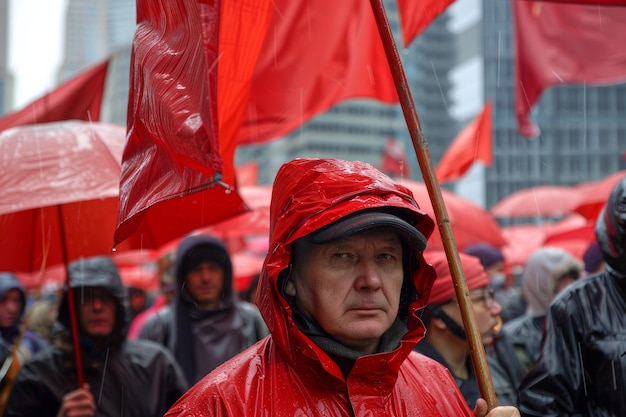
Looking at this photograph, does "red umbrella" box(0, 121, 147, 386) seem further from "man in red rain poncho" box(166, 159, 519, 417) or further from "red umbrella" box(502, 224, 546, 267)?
"red umbrella" box(502, 224, 546, 267)

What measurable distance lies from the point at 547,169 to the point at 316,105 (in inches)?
3722

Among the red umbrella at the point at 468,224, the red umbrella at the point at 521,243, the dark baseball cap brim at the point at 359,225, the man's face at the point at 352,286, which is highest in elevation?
the dark baseball cap brim at the point at 359,225

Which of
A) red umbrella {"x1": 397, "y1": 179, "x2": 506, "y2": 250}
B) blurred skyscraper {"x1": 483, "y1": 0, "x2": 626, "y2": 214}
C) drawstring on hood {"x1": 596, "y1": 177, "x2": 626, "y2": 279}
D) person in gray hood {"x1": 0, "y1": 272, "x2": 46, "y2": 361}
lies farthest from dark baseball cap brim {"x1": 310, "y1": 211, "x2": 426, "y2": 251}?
blurred skyscraper {"x1": 483, "y1": 0, "x2": 626, "y2": 214}

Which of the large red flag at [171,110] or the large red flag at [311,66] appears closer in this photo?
the large red flag at [171,110]

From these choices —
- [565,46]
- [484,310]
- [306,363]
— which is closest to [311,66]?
[565,46]

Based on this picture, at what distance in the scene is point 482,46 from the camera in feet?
348

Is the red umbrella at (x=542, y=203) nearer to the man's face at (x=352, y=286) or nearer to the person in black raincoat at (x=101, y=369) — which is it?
the person in black raincoat at (x=101, y=369)

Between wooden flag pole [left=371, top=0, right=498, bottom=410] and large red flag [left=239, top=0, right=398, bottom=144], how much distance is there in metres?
2.97

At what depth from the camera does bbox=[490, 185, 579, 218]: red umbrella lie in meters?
16.0

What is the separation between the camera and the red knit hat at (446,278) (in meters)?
4.41

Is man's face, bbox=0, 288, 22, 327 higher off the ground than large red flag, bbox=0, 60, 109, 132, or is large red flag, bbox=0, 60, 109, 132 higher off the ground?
large red flag, bbox=0, 60, 109, 132

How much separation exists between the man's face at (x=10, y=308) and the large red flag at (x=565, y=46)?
13.8ft

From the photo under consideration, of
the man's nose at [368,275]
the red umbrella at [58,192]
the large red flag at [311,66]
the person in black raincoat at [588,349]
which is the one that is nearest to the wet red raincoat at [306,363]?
the man's nose at [368,275]

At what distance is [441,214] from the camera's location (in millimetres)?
2725
